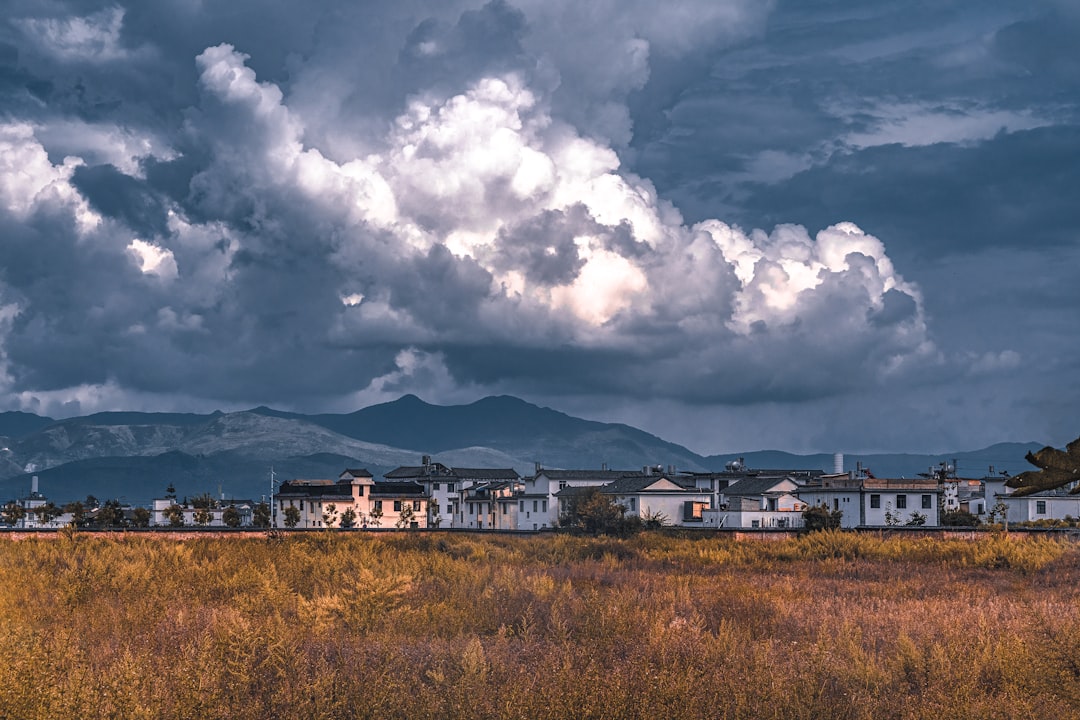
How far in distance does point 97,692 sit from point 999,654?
44.0 feet

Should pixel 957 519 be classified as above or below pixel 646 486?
below

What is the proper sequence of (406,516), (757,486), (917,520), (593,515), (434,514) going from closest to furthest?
(593,515) < (917,520) < (757,486) < (406,516) < (434,514)

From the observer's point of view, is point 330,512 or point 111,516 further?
point 330,512

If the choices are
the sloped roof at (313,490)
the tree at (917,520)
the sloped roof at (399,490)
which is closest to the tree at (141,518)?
the sloped roof at (313,490)

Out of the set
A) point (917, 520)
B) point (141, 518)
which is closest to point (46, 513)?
point (141, 518)

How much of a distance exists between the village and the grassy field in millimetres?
37275

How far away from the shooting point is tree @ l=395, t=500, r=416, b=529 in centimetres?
13135

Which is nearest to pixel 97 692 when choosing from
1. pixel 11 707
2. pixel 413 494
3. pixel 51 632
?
pixel 11 707

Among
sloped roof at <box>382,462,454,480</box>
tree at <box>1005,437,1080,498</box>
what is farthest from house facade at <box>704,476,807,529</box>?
tree at <box>1005,437,1080,498</box>

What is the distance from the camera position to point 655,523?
8681cm

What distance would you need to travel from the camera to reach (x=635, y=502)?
345 ft

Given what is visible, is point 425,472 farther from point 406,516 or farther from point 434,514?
point 406,516

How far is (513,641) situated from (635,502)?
8742cm

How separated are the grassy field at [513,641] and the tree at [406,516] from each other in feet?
312
